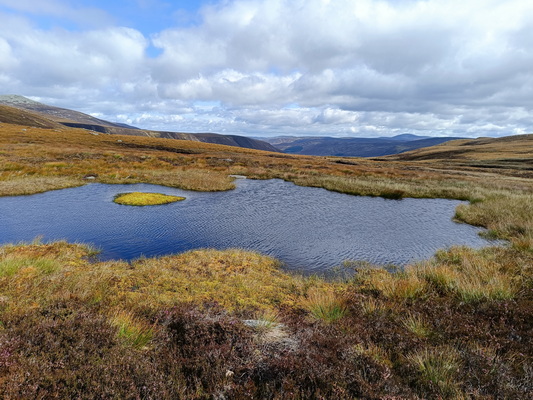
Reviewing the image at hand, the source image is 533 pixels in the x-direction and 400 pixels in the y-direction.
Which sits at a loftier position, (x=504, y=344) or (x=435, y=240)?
(x=504, y=344)

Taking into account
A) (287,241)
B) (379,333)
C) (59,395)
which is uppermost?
(59,395)

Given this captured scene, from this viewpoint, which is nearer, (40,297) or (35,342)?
(35,342)

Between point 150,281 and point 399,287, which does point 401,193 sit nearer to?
point 399,287

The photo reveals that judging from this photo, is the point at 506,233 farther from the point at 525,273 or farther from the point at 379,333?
the point at 379,333

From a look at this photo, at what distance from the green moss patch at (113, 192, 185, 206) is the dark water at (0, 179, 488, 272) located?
3.15 ft

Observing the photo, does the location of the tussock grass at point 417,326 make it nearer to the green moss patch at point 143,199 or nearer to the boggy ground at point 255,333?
the boggy ground at point 255,333

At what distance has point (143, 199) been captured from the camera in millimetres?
24328

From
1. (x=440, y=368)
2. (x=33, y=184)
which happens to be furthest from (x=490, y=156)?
(x=33, y=184)

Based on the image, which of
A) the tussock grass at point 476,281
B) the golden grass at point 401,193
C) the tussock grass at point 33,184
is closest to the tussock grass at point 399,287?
the golden grass at point 401,193

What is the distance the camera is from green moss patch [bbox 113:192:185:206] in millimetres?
23250

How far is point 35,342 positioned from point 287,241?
13.0 meters

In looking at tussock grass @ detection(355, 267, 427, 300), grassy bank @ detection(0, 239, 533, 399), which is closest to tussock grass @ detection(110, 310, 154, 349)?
grassy bank @ detection(0, 239, 533, 399)

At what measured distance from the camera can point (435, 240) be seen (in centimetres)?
1752

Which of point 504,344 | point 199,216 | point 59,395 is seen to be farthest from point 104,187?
point 504,344
